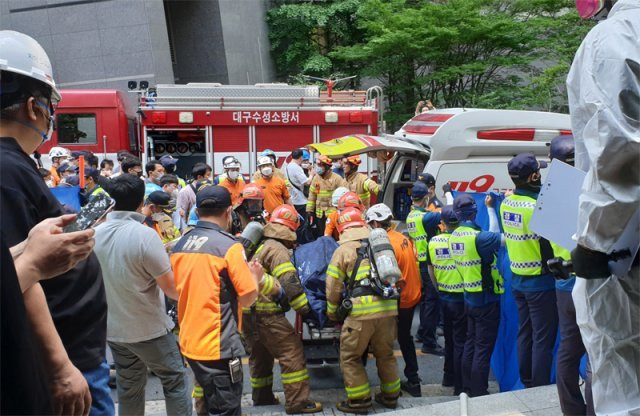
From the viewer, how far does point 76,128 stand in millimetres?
14898

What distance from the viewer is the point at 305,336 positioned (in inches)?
266

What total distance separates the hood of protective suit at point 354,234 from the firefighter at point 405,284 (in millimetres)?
271

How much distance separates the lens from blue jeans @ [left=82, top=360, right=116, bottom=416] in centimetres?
298

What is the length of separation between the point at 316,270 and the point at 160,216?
2.01 meters

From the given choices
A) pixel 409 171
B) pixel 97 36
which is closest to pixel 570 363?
pixel 409 171

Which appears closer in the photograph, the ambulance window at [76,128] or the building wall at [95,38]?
the ambulance window at [76,128]

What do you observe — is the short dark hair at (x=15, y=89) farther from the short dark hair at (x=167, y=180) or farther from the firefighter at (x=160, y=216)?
the short dark hair at (x=167, y=180)

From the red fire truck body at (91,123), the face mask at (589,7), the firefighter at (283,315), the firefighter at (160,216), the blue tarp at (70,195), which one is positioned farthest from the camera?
the red fire truck body at (91,123)

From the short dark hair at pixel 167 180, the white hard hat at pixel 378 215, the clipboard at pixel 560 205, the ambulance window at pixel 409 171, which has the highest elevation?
the clipboard at pixel 560 205

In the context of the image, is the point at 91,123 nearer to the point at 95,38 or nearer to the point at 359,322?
the point at 95,38

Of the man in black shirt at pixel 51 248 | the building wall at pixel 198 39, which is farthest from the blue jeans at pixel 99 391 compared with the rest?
the building wall at pixel 198 39

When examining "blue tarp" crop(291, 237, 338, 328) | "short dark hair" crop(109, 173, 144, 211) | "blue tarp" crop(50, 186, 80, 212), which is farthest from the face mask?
"blue tarp" crop(50, 186, 80, 212)

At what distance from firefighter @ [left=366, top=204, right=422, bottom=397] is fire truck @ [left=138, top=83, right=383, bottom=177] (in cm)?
720

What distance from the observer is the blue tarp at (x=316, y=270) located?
20.0ft
